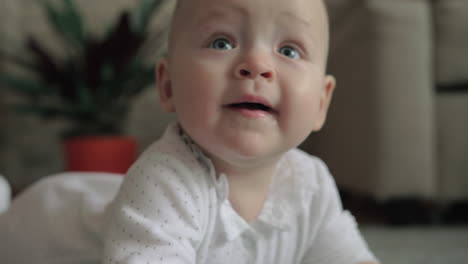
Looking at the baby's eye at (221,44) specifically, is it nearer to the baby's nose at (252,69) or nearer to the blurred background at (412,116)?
the baby's nose at (252,69)

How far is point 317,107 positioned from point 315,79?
1.3 inches

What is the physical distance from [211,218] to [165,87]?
0.16 m

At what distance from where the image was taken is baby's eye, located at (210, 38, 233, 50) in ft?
1.67

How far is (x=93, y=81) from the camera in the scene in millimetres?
1467

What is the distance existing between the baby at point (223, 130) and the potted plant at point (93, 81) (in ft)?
2.85

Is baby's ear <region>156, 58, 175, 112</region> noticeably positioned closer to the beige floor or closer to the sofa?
the beige floor

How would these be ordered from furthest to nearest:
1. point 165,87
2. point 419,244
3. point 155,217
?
point 419,244, point 165,87, point 155,217

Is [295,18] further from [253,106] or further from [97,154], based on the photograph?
[97,154]

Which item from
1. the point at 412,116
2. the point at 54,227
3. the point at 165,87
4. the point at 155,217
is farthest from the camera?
the point at 412,116

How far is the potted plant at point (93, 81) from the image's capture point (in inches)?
54.9

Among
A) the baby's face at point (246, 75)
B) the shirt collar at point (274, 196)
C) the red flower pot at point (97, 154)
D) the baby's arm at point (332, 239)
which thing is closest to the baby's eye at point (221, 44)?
the baby's face at point (246, 75)

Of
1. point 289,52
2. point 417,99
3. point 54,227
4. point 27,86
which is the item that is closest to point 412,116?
point 417,99

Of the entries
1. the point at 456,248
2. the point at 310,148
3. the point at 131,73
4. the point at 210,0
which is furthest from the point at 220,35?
the point at 310,148

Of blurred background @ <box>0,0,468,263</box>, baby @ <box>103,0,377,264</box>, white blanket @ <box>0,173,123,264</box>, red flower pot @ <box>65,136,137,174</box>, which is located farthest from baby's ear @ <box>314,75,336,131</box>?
red flower pot @ <box>65,136,137,174</box>
